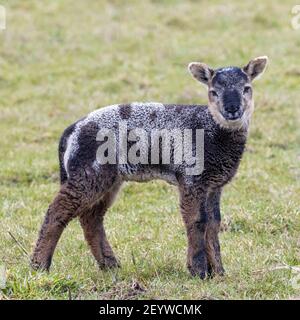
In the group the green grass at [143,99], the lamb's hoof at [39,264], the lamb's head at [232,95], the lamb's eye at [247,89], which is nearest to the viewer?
the green grass at [143,99]

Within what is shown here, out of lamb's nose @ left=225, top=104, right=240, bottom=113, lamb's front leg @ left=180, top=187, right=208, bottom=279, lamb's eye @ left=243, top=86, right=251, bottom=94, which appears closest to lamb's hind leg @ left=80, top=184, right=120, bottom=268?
lamb's front leg @ left=180, top=187, right=208, bottom=279

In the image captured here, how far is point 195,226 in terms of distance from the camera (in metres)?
8.64

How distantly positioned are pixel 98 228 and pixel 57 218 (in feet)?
2.26

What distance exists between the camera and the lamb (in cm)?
866

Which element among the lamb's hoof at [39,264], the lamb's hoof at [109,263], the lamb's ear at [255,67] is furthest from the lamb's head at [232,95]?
the lamb's hoof at [39,264]

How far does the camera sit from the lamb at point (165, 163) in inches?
341

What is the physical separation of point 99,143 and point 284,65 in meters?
9.73

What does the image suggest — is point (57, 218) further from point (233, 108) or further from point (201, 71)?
point (201, 71)

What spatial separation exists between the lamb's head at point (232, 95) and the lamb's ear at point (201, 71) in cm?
3

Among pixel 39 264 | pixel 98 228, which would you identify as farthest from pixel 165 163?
pixel 39 264

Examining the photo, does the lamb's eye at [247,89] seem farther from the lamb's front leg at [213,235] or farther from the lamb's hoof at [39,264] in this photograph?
the lamb's hoof at [39,264]

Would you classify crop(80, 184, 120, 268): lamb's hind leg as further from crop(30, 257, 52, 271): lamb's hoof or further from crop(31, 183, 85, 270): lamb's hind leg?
crop(30, 257, 52, 271): lamb's hoof

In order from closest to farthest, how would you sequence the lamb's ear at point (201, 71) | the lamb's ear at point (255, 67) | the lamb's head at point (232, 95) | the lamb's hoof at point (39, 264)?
the lamb's hoof at point (39, 264)
the lamb's head at point (232, 95)
the lamb's ear at point (255, 67)
the lamb's ear at point (201, 71)
